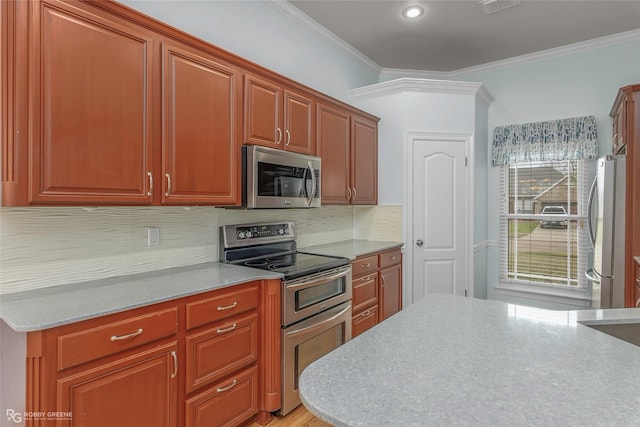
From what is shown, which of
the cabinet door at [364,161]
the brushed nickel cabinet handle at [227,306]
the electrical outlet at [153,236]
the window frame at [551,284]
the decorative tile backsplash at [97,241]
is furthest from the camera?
the window frame at [551,284]

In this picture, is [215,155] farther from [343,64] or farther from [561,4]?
[561,4]

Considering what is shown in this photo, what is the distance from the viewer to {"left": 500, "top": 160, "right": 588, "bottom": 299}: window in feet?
12.2

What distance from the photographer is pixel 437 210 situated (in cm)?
364

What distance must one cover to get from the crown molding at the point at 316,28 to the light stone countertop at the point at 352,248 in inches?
80.7

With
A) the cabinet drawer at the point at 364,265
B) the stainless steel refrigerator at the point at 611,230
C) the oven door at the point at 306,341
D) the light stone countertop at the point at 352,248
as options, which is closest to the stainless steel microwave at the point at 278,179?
the light stone countertop at the point at 352,248

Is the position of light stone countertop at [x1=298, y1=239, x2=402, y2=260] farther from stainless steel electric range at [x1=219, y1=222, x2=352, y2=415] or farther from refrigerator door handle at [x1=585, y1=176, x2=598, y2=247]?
refrigerator door handle at [x1=585, y1=176, x2=598, y2=247]

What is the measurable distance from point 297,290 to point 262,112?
1205mm

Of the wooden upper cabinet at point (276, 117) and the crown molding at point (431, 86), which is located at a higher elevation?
the crown molding at point (431, 86)

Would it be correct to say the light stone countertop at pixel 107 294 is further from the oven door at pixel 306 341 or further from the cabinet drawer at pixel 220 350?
the oven door at pixel 306 341

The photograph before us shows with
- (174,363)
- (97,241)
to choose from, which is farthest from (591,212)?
(97,241)

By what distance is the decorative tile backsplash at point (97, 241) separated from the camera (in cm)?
160

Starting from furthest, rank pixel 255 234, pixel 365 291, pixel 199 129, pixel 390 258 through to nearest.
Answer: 1. pixel 390 258
2. pixel 365 291
3. pixel 255 234
4. pixel 199 129

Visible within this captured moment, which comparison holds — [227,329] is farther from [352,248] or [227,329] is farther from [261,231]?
[352,248]

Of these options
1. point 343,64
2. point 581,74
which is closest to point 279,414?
point 343,64
